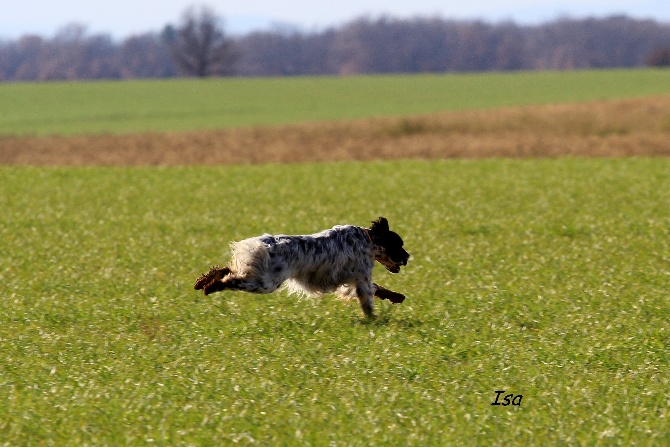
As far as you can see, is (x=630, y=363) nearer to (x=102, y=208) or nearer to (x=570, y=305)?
(x=570, y=305)

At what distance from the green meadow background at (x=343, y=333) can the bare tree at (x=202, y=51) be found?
12801 cm

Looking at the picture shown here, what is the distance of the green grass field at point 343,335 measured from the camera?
842 cm

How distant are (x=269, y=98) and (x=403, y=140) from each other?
1651 inches

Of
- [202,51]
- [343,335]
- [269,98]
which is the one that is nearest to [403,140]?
[343,335]

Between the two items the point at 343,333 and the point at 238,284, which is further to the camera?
the point at 343,333

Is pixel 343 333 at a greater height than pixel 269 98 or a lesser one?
greater

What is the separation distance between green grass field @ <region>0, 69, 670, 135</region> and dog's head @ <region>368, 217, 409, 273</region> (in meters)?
46.7

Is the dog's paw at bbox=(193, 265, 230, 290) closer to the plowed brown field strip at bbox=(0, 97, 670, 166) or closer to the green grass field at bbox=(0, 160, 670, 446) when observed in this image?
the green grass field at bbox=(0, 160, 670, 446)

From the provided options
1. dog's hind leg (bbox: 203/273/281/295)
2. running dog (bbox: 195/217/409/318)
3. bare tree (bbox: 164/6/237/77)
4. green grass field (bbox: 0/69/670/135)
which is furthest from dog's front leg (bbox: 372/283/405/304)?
bare tree (bbox: 164/6/237/77)

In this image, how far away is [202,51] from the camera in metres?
150

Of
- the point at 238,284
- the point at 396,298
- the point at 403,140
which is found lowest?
the point at 403,140

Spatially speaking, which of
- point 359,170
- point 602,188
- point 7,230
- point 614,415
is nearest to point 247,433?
point 614,415

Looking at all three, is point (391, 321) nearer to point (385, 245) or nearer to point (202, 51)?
point (385, 245)

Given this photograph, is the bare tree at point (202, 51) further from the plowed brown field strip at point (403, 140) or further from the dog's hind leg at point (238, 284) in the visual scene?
the dog's hind leg at point (238, 284)
